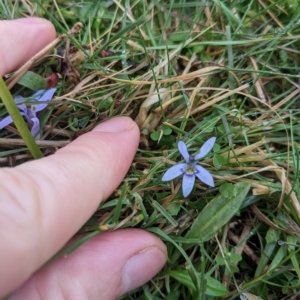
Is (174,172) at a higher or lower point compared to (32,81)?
lower

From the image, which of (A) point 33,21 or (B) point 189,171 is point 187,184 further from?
(A) point 33,21

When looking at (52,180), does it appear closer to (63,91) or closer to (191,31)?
(63,91)

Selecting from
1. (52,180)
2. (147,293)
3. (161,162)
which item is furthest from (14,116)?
(147,293)

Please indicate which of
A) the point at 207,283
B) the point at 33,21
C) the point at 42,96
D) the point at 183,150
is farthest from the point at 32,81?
the point at 207,283

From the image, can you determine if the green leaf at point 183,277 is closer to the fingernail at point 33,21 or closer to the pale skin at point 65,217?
the pale skin at point 65,217

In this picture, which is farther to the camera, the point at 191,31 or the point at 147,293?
the point at 191,31

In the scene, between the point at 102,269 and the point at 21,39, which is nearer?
the point at 102,269
